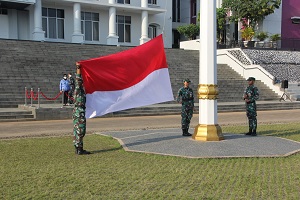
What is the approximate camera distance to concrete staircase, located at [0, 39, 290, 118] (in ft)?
67.4

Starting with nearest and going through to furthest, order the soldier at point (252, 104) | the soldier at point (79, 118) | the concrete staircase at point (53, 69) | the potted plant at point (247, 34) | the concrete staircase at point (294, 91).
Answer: the soldier at point (79, 118)
the soldier at point (252, 104)
the concrete staircase at point (53, 69)
the concrete staircase at point (294, 91)
the potted plant at point (247, 34)

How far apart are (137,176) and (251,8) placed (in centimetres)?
3277

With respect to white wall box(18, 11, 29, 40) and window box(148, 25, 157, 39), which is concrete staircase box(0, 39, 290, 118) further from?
window box(148, 25, 157, 39)

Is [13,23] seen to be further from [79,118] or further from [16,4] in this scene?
[79,118]

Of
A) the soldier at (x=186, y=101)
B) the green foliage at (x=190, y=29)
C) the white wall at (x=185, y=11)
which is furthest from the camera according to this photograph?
the white wall at (x=185, y=11)

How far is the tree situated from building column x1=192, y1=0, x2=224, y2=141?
28213 mm

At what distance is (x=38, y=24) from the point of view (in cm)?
3281

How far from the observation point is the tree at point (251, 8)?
36375 mm

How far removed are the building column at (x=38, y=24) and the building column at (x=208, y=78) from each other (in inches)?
998

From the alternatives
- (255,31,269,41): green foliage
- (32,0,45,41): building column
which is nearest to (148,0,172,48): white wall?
(255,31,269,41): green foliage

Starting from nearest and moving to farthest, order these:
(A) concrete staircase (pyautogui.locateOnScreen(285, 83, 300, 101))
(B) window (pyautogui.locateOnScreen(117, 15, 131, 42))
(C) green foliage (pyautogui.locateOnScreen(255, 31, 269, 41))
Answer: (A) concrete staircase (pyautogui.locateOnScreen(285, 83, 300, 101))
(C) green foliage (pyautogui.locateOnScreen(255, 31, 269, 41))
(B) window (pyautogui.locateOnScreen(117, 15, 131, 42))

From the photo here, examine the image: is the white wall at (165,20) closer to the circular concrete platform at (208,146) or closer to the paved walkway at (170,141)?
the paved walkway at (170,141)

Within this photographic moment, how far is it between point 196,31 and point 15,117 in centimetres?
2712

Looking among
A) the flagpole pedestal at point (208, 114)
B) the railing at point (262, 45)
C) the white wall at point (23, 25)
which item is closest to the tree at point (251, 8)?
the railing at point (262, 45)
